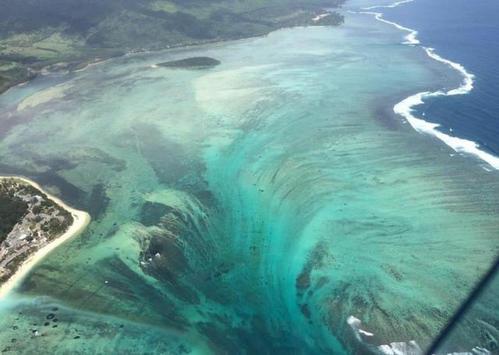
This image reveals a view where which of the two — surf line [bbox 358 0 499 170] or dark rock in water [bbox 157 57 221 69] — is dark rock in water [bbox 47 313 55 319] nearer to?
surf line [bbox 358 0 499 170]

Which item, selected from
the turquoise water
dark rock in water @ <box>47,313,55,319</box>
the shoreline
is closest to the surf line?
the turquoise water

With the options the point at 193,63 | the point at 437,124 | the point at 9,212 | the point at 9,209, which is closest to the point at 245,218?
the point at 9,212

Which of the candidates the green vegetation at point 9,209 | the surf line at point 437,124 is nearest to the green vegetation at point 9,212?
the green vegetation at point 9,209

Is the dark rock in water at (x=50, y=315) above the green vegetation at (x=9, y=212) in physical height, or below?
below

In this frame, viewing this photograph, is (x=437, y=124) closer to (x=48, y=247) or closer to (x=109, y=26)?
(x=48, y=247)

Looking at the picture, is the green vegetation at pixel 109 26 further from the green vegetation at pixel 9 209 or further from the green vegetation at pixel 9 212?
the green vegetation at pixel 9 212

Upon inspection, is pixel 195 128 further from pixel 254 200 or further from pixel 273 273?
pixel 273 273
